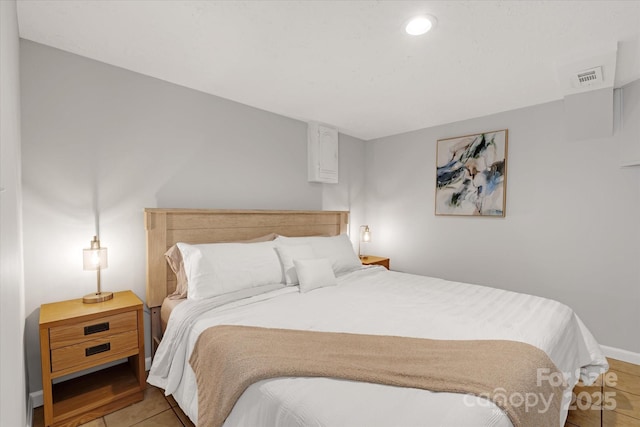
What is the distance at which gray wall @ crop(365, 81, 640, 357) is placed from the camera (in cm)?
251

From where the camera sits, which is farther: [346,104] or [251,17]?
[346,104]

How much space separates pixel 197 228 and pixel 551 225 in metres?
3.32

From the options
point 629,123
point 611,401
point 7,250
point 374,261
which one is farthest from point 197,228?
point 629,123

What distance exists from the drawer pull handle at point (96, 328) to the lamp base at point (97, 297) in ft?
0.70

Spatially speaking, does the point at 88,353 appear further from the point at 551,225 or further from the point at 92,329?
the point at 551,225

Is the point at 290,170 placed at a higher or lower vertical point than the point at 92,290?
higher

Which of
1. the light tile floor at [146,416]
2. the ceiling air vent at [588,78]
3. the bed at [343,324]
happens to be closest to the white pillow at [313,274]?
the bed at [343,324]

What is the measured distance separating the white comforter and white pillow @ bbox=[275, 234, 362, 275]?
0.35 m

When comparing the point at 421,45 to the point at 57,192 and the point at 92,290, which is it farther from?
the point at 92,290

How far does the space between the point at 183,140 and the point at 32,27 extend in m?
1.06

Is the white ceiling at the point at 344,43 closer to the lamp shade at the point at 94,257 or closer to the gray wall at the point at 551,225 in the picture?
the gray wall at the point at 551,225

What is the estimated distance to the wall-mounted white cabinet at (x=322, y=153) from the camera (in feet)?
11.4

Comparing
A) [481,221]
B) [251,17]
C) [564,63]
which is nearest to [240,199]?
[251,17]

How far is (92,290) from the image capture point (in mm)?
2104
